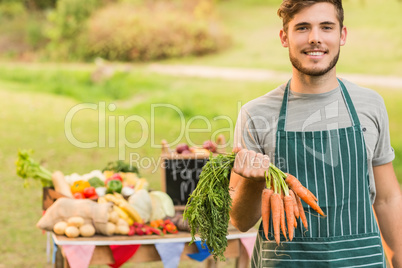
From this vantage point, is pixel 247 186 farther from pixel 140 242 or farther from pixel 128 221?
pixel 128 221

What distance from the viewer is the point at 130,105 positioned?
12406mm

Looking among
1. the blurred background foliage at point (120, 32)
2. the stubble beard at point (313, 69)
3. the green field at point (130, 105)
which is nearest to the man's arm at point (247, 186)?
the stubble beard at point (313, 69)

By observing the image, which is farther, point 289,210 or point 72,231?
point 72,231

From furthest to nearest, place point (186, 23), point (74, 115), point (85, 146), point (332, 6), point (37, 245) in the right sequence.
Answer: point (186, 23)
point (74, 115)
point (85, 146)
point (37, 245)
point (332, 6)

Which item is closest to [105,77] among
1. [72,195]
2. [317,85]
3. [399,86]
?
[399,86]

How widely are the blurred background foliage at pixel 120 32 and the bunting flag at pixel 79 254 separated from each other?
37.9 feet

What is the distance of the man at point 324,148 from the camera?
89.1 inches

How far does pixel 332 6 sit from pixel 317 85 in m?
0.31

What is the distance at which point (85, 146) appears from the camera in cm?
992

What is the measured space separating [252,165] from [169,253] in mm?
1934

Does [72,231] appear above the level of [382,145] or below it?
below

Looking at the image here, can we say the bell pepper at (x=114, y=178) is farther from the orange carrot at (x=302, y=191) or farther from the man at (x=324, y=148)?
the orange carrot at (x=302, y=191)

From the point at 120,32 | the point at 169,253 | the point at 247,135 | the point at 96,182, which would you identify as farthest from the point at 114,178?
the point at 120,32

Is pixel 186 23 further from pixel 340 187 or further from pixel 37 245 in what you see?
pixel 340 187
